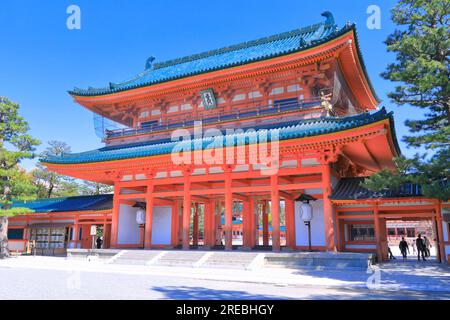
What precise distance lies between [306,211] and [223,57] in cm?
1370

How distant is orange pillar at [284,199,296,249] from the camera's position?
59.7ft

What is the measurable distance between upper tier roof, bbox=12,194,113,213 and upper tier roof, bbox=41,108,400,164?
4.07 metres

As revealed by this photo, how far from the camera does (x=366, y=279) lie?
11.6 metres

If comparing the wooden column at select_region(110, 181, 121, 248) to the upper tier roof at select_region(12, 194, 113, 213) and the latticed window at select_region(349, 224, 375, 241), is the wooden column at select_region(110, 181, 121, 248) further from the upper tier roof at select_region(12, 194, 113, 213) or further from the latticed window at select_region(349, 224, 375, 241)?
the latticed window at select_region(349, 224, 375, 241)

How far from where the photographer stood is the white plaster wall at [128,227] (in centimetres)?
2134

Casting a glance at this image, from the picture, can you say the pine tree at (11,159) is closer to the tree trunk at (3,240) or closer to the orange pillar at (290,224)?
the tree trunk at (3,240)

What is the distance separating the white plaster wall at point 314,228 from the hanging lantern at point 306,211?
29.6 inches

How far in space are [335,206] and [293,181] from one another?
2.47 meters

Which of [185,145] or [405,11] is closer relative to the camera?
[405,11]

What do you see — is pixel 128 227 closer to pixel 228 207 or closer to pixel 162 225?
pixel 162 225

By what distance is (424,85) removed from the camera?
42.0 ft

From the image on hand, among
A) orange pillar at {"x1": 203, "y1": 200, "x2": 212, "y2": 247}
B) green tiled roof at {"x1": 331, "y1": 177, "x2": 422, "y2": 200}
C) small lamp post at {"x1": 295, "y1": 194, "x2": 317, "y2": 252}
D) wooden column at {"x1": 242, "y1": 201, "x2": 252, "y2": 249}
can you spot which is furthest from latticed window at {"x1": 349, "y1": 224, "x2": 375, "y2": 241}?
orange pillar at {"x1": 203, "y1": 200, "x2": 212, "y2": 247}
